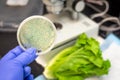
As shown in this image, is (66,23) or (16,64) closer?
(16,64)

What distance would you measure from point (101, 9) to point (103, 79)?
16.2 inches

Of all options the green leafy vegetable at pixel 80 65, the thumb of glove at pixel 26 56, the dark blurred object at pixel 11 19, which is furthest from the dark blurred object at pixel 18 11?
the thumb of glove at pixel 26 56

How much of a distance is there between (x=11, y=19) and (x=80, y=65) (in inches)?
16.3

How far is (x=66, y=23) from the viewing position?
1.17m

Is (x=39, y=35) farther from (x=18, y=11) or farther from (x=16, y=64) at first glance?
(x=18, y=11)

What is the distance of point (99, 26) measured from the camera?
49.8 inches

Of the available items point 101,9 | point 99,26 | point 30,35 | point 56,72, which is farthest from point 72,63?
point 101,9

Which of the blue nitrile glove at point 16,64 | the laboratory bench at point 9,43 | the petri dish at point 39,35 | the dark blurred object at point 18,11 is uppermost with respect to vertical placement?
the petri dish at point 39,35

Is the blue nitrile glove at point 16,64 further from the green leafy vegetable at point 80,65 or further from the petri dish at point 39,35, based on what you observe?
the green leafy vegetable at point 80,65

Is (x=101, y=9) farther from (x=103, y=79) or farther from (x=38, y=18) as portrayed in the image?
(x=38, y=18)

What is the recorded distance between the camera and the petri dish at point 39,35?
90 cm

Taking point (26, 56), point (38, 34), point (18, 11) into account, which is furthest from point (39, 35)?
point (18, 11)

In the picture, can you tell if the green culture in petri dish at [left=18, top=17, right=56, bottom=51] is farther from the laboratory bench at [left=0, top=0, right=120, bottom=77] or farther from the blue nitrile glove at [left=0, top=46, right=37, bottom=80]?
the laboratory bench at [left=0, top=0, right=120, bottom=77]

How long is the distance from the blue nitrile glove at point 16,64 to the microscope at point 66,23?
9.7 inches
